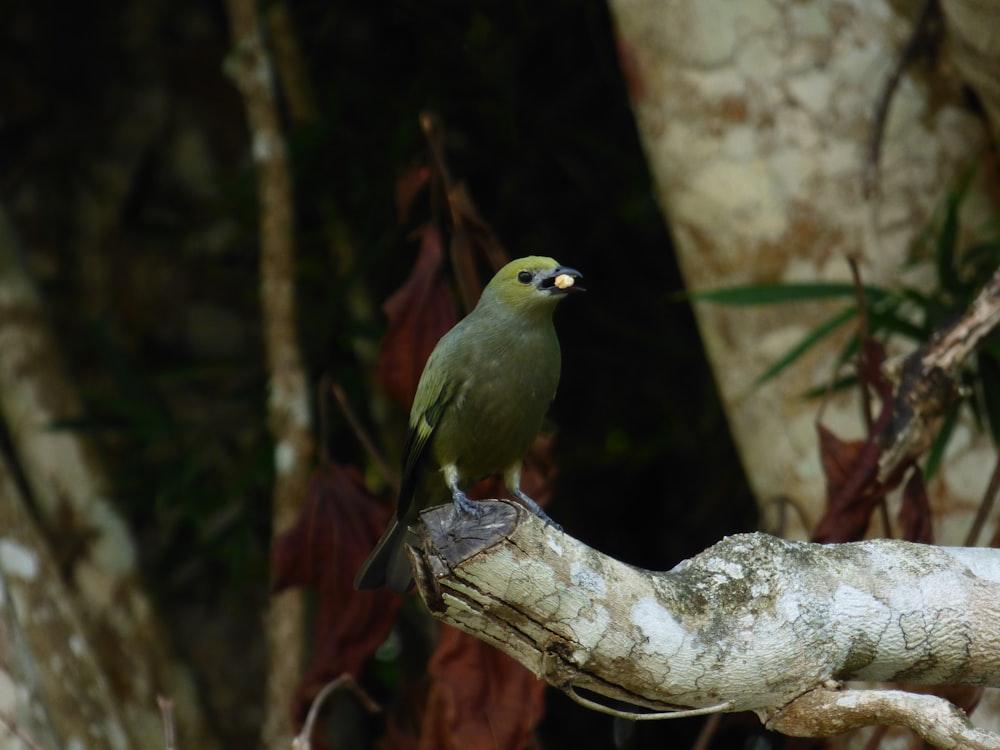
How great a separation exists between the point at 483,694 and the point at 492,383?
0.70 m

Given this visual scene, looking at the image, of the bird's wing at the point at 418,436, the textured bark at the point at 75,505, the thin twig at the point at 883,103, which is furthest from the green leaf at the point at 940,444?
the textured bark at the point at 75,505

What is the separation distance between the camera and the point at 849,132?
149 inches

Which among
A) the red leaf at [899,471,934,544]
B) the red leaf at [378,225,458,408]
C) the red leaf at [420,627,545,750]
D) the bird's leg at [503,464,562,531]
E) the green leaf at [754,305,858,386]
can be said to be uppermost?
the red leaf at [378,225,458,408]

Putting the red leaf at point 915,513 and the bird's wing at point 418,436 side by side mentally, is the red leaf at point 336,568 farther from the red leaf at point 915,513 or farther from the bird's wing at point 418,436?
the red leaf at point 915,513

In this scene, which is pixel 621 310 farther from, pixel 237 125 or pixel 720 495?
pixel 237 125

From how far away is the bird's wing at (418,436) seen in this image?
305 centimetres

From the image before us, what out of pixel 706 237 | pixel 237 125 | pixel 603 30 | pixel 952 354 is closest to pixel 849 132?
pixel 706 237

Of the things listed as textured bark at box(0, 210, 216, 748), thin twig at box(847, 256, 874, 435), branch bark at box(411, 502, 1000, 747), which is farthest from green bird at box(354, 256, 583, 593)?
textured bark at box(0, 210, 216, 748)

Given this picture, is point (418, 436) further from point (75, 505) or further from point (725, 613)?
point (75, 505)

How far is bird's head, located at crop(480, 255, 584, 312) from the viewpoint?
3.04 meters

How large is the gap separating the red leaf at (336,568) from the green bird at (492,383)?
272 mm

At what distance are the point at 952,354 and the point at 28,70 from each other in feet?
13.1

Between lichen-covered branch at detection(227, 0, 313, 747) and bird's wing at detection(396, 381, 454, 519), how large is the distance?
2.53 feet

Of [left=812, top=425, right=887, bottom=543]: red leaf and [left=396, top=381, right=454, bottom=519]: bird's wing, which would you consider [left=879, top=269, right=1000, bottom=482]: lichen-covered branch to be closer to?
[left=812, top=425, right=887, bottom=543]: red leaf
